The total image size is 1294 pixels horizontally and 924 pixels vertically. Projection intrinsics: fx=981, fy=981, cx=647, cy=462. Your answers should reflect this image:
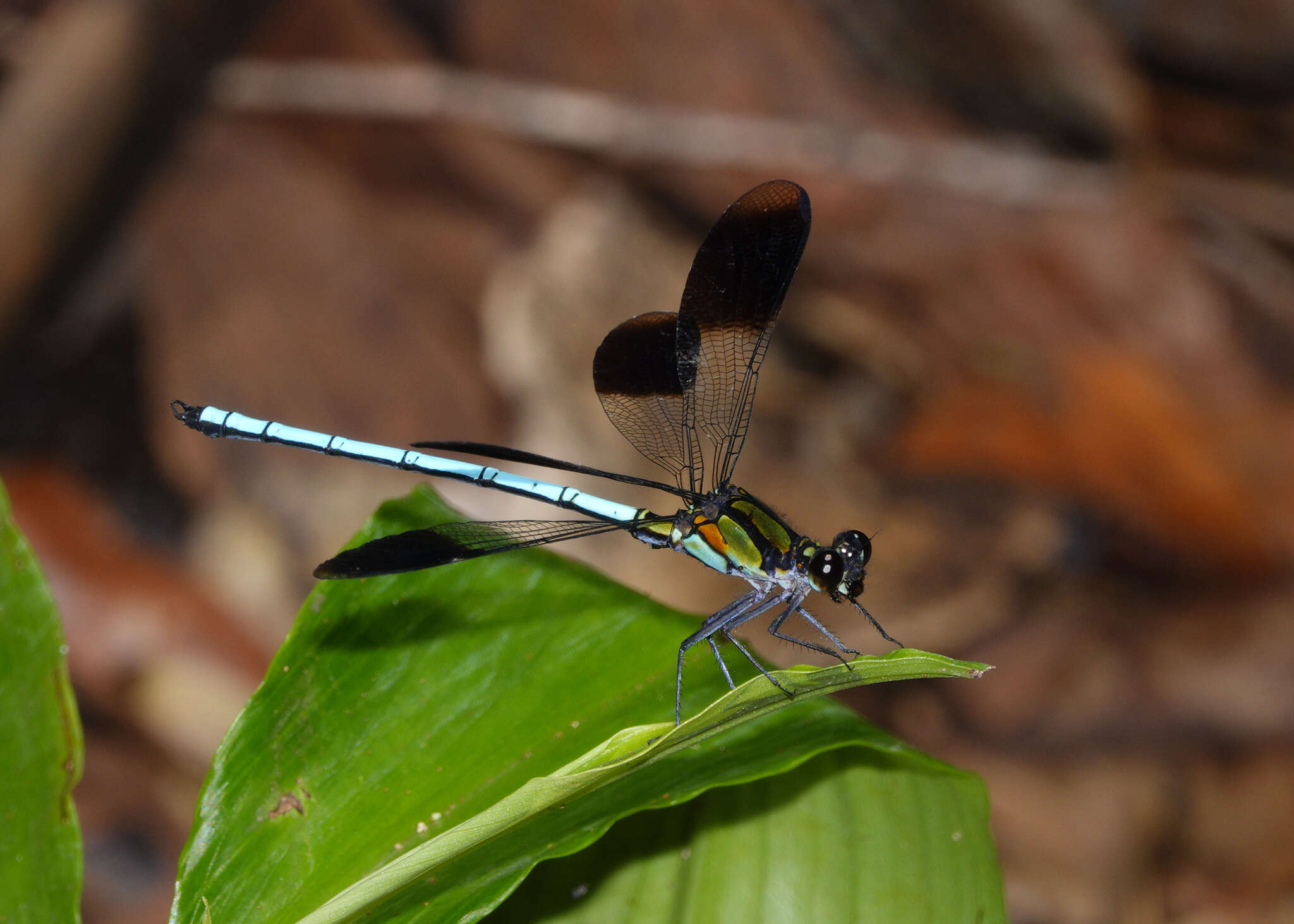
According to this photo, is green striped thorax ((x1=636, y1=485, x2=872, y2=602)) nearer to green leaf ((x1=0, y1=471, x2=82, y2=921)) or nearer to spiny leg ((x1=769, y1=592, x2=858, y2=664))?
spiny leg ((x1=769, y1=592, x2=858, y2=664))

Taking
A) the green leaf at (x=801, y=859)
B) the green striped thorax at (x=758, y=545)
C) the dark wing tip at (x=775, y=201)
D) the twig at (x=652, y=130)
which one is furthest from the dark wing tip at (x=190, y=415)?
the twig at (x=652, y=130)

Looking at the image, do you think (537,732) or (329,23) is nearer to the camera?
(537,732)

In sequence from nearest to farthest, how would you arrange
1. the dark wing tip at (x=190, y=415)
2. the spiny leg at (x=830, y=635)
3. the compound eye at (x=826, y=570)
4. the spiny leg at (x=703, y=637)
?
the spiny leg at (x=703, y=637) → the spiny leg at (x=830, y=635) → the compound eye at (x=826, y=570) → the dark wing tip at (x=190, y=415)

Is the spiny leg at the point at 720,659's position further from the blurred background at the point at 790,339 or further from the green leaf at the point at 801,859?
the blurred background at the point at 790,339

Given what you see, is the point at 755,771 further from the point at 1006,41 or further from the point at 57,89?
the point at 57,89

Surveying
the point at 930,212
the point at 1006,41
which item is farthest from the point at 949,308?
the point at 1006,41

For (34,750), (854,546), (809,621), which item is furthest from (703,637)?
(34,750)
